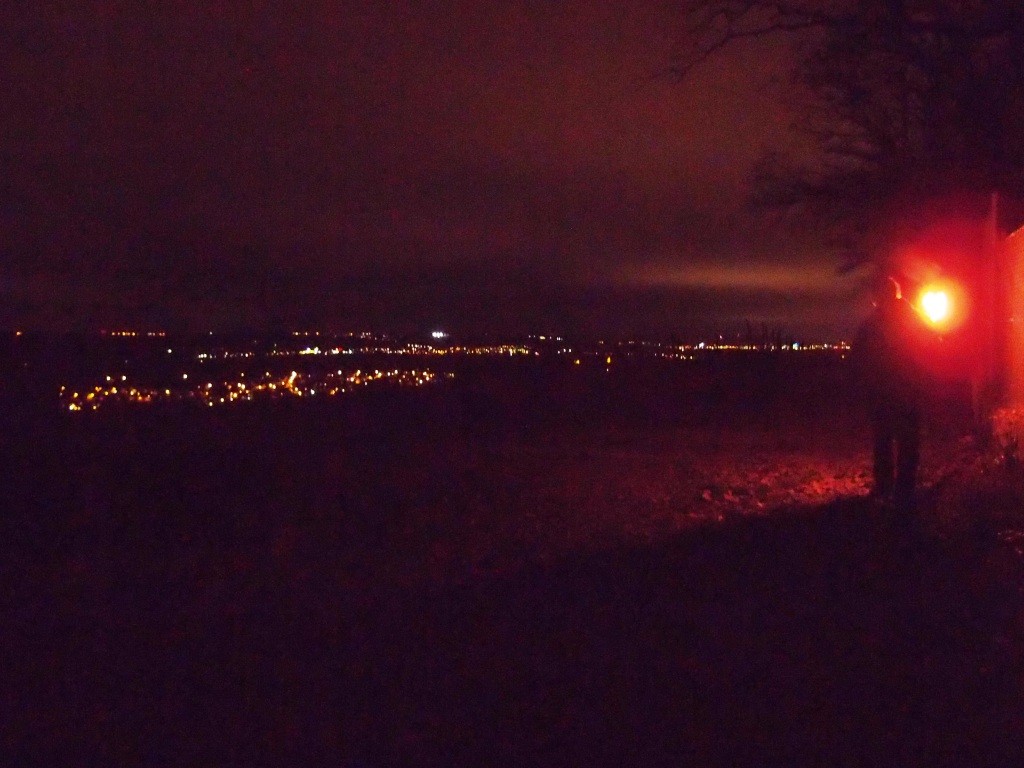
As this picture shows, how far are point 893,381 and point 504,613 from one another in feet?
16.1

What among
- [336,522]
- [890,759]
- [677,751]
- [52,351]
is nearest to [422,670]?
[677,751]

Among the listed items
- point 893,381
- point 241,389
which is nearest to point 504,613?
point 893,381

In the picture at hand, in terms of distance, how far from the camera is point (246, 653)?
20.9 ft

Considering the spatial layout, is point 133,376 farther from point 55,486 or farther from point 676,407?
point 55,486

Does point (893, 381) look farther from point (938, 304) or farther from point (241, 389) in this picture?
point (241, 389)

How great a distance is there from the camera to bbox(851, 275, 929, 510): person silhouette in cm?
1045

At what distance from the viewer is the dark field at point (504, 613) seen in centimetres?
519

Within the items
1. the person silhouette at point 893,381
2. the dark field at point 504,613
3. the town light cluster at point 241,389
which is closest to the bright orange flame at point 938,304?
the dark field at point 504,613

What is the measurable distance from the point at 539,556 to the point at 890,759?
164 inches

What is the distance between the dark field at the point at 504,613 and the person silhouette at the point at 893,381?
417 mm

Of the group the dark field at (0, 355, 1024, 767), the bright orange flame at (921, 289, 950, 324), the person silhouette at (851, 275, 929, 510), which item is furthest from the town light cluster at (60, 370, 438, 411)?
the person silhouette at (851, 275, 929, 510)

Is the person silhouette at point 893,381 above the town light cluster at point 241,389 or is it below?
above

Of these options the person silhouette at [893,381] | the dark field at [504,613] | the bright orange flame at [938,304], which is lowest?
the dark field at [504,613]

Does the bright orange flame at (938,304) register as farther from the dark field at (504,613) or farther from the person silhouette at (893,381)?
the person silhouette at (893,381)
